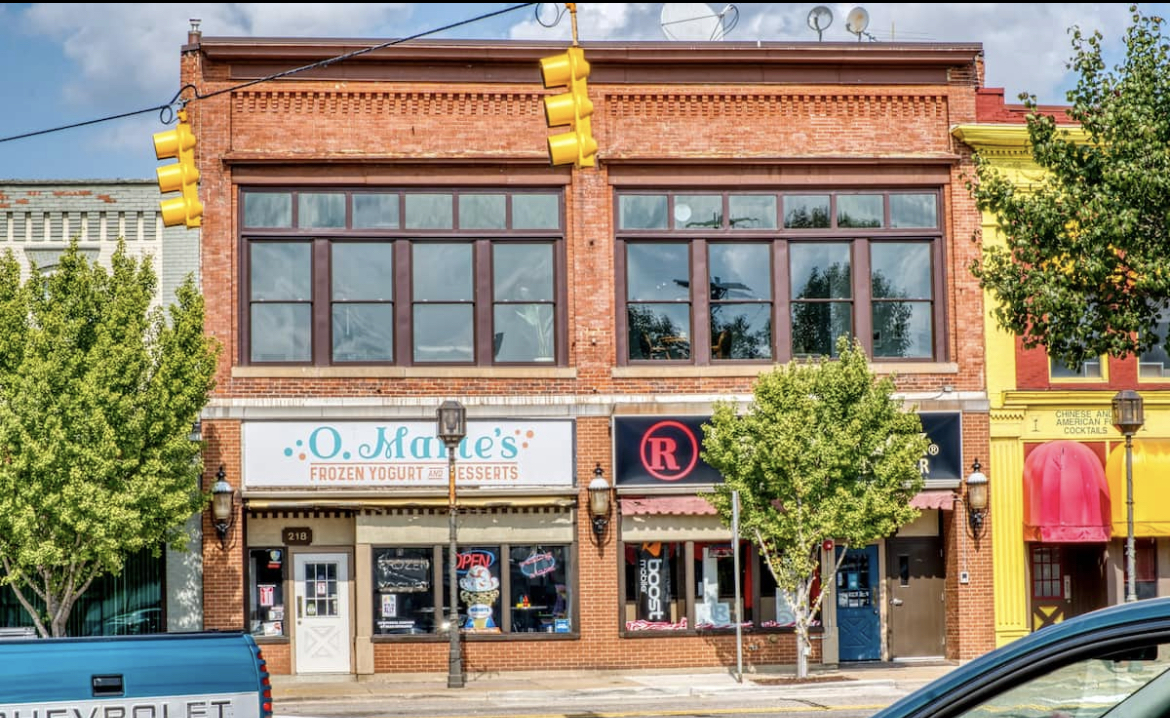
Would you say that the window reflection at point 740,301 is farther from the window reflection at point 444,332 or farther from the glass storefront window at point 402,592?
the glass storefront window at point 402,592

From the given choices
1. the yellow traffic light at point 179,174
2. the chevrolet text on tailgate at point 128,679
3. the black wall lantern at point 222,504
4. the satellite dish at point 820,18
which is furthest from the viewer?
the satellite dish at point 820,18

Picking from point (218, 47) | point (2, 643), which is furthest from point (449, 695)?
point (2, 643)

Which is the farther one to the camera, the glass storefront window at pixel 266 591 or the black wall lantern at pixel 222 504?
the glass storefront window at pixel 266 591

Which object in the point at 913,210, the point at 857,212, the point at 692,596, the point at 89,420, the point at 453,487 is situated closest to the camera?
the point at 89,420

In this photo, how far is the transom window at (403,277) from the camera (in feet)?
81.6

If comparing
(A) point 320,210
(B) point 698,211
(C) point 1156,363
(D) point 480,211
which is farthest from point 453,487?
(C) point 1156,363

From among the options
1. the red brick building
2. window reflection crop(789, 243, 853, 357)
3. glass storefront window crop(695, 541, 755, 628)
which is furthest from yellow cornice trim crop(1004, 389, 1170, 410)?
glass storefront window crop(695, 541, 755, 628)

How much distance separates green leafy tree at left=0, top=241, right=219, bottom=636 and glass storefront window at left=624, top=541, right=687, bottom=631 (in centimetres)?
743

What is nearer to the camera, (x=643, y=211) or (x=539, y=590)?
(x=539, y=590)

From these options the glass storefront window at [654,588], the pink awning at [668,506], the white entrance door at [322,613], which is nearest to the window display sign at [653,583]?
→ the glass storefront window at [654,588]

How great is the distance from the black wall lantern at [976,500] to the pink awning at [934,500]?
324mm

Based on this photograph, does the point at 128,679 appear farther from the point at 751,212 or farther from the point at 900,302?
the point at 900,302

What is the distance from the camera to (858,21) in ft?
89.2

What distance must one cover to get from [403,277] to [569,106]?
46.0 feet
